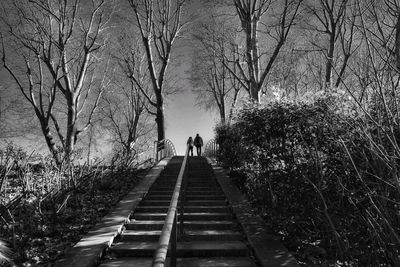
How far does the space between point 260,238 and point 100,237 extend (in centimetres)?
244

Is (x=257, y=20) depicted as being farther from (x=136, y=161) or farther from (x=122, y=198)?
(x=122, y=198)

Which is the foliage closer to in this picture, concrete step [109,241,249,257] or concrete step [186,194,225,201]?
concrete step [109,241,249,257]

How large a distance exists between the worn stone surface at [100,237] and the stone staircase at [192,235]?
14cm

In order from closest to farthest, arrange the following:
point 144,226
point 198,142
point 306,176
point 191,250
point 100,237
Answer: point 191,250, point 306,176, point 100,237, point 144,226, point 198,142

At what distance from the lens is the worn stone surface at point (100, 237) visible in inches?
181

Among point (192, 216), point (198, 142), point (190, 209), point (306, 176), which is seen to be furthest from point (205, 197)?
point (198, 142)

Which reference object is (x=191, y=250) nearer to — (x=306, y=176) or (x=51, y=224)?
(x=306, y=176)

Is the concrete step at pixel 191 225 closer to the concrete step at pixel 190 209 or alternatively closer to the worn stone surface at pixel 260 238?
the worn stone surface at pixel 260 238

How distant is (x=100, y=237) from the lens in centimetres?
546

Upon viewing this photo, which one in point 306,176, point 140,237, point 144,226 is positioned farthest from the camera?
point 144,226

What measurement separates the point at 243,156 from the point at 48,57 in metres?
9.78

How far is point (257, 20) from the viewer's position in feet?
42.8

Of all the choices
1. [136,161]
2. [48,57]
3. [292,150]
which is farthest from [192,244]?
[48,57]

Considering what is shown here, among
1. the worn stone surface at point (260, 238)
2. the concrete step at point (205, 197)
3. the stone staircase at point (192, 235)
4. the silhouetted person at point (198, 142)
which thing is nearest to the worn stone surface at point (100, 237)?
the stone staircase at point (192, 235)
